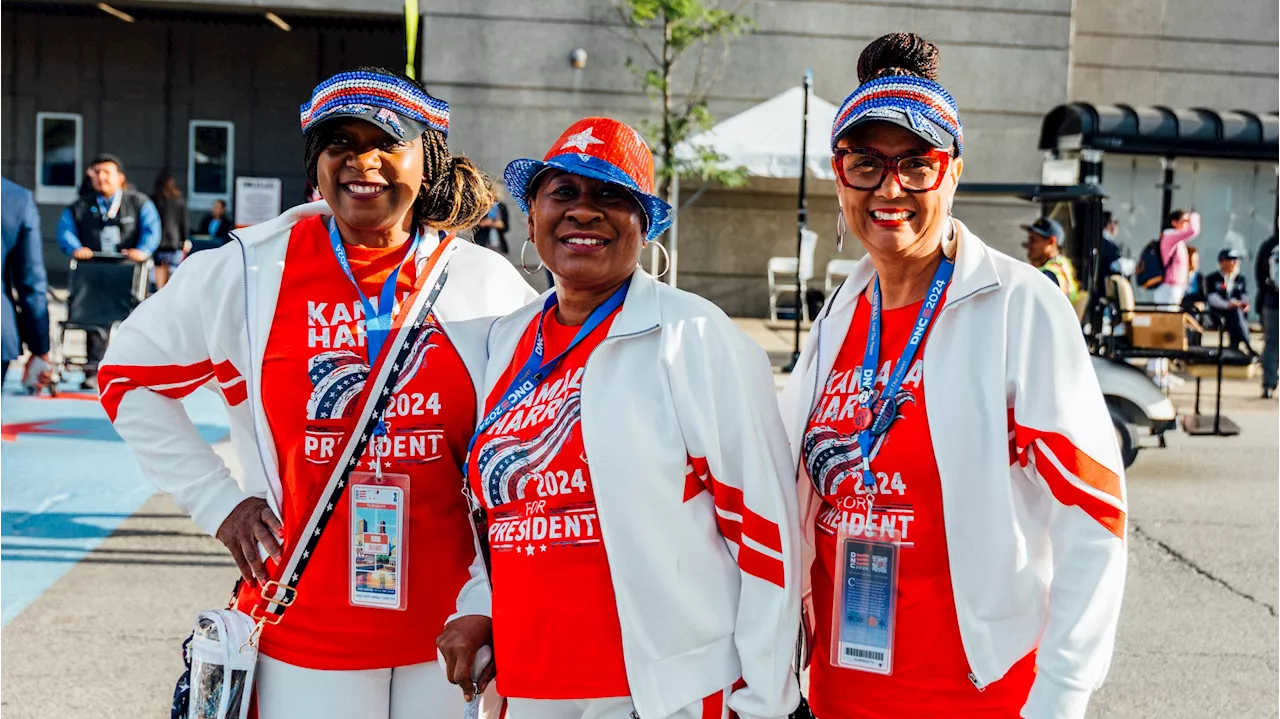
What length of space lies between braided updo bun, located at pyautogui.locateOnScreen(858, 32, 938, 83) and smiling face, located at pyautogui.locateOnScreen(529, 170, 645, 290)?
1.95 feet

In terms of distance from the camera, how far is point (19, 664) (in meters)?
5.28

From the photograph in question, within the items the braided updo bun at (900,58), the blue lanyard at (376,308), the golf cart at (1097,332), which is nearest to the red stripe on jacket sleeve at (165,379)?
the blue lanyard at (376,308)

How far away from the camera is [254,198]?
792 inches

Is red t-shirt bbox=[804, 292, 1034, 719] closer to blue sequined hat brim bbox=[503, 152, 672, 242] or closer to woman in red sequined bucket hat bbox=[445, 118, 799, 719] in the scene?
woman in red sequined bucket hat bbox=[445, 118, 799, 719]

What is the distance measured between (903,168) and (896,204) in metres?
0.07

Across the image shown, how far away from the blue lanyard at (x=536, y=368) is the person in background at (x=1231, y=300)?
491 inches

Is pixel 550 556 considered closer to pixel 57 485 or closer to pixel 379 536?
pixel 379 536

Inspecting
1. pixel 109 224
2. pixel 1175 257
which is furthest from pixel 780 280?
pixel 109 224

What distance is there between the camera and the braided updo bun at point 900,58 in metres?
2.79

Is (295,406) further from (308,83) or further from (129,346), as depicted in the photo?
(308,83)

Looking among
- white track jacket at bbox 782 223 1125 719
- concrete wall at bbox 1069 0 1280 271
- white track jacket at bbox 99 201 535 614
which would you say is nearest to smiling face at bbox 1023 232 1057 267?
white track jacket at bbox 99 201 535 614

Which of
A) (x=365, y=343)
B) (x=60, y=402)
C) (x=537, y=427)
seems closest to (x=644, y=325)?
(x=537, y=427)

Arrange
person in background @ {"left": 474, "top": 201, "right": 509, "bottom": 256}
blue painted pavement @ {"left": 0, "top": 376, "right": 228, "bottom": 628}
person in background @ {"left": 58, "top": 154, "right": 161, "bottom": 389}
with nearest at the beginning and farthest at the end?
blue painted pavement @ {"left": 0, "top": 376, "right": 228, "bottom": 628} < person in background @ {"left": 58, "top": 154, "right": 161, "bottom": 389} < person in background @ {"left": 474, "top": 201, "right": 509, "bottom": 256}

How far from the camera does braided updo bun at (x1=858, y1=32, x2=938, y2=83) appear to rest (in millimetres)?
2787
